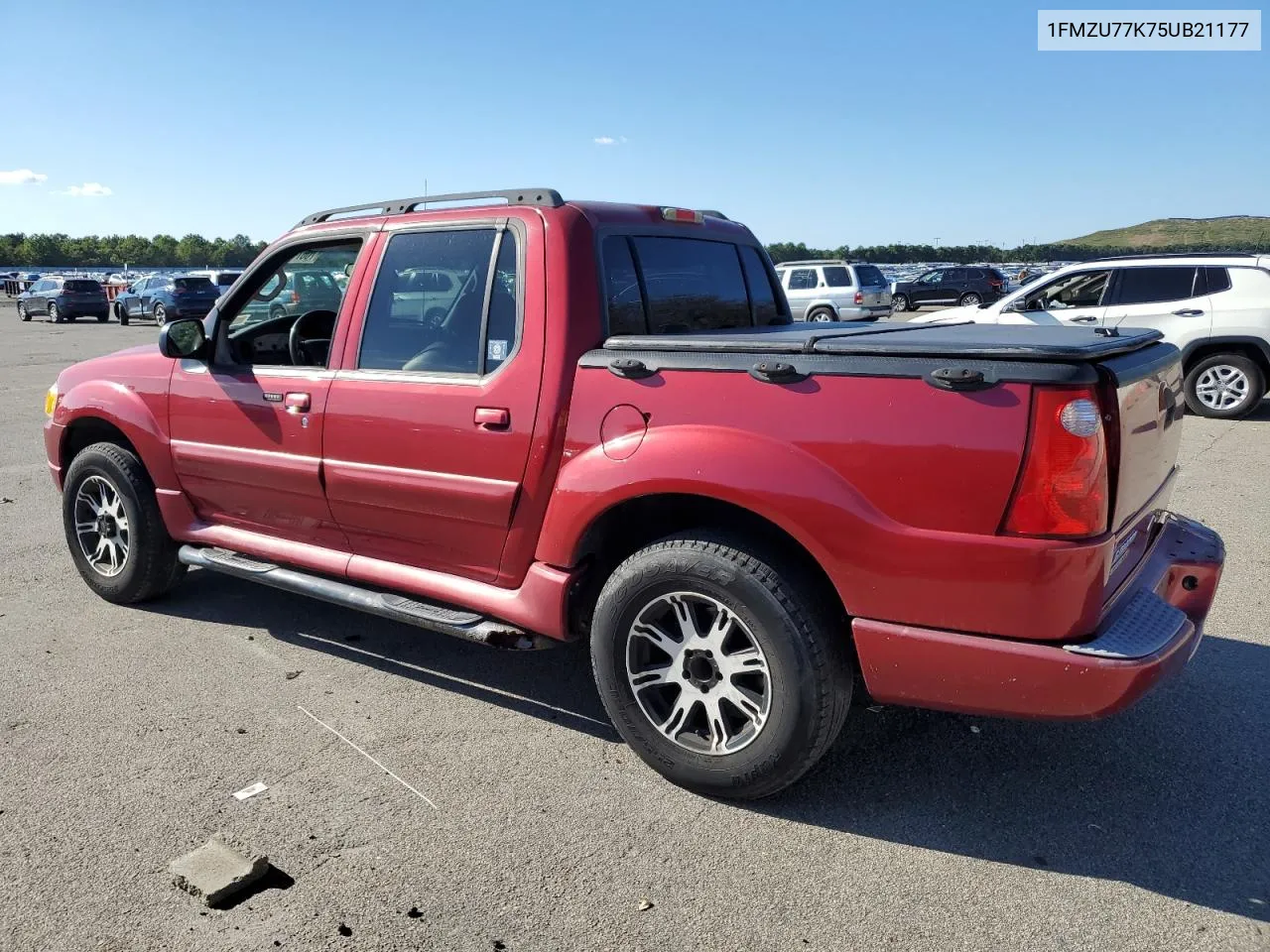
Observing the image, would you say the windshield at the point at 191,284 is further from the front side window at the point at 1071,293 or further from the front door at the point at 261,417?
the front door at the point at 261,417

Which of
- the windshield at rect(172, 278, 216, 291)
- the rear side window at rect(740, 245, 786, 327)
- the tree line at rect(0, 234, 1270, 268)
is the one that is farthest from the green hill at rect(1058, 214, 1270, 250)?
the rear side window at rect(740, 245, 786, 327)

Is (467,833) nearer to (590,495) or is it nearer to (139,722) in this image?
(590,495)

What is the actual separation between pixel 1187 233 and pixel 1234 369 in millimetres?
99979

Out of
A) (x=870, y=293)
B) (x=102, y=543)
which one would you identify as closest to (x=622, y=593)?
(x=102, y=543)

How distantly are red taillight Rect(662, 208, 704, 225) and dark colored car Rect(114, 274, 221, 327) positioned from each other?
28274 mm

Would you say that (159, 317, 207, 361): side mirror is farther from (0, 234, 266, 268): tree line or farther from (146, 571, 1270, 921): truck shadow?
(0, 234, 266, 268): tree line

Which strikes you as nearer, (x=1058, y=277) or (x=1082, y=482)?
(x=1082, y=482)

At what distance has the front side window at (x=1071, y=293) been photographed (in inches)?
464

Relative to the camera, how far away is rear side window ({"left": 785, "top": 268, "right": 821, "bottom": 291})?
23.6 m

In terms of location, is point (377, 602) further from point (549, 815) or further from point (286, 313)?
point (286, 313)

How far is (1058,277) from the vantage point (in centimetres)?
1181

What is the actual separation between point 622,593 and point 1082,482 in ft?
4.67

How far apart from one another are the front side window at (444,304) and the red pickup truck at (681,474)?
0.05 feet

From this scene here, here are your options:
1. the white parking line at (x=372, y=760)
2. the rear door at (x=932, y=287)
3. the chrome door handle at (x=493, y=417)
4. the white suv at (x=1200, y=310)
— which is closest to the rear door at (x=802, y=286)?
the white suv at (x=1200, y=310)
